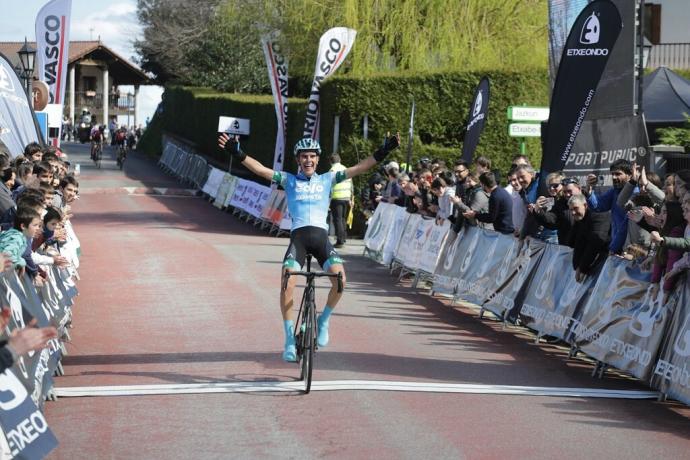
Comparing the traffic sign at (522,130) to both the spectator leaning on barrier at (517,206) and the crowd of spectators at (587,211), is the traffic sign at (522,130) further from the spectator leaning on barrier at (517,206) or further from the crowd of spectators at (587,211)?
the spectator leaning on barrier at (517,206)

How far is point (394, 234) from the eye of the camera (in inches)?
851

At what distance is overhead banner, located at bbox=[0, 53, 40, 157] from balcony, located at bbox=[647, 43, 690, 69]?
27066 millimetres

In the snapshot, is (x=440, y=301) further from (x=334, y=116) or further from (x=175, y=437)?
(x=334, y=116)

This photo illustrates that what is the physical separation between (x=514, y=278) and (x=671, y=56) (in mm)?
30128

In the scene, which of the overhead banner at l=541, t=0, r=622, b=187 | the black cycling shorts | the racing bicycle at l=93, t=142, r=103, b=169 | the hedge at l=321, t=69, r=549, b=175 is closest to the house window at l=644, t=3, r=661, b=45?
the hedge at l=321, t=69, r=549, b=175

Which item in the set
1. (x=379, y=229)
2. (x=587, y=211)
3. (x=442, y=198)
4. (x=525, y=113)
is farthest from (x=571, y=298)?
(x=525, y=113)

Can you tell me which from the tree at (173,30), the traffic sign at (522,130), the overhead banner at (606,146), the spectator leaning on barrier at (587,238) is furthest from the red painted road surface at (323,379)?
the tree at (173,30)

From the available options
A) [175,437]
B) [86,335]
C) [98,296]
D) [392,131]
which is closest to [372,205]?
[392,131]

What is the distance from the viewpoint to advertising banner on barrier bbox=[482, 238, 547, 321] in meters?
13.8

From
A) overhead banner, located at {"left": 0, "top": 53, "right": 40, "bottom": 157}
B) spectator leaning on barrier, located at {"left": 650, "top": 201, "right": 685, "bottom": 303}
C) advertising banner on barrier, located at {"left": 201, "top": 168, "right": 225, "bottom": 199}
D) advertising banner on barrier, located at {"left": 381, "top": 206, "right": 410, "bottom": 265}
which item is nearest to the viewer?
spectator leaning on barrier, located at {"left": 650, "top": 201, "right": 685, "bottom": 303}

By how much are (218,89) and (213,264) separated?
40996 millimetres

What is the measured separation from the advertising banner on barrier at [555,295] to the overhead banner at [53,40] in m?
16.3

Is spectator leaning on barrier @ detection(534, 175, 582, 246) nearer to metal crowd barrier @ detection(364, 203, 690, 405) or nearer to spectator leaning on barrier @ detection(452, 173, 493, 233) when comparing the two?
metal crowd barrier @ detection(364, 203, 690, 405)

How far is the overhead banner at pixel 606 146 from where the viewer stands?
13.7 m
